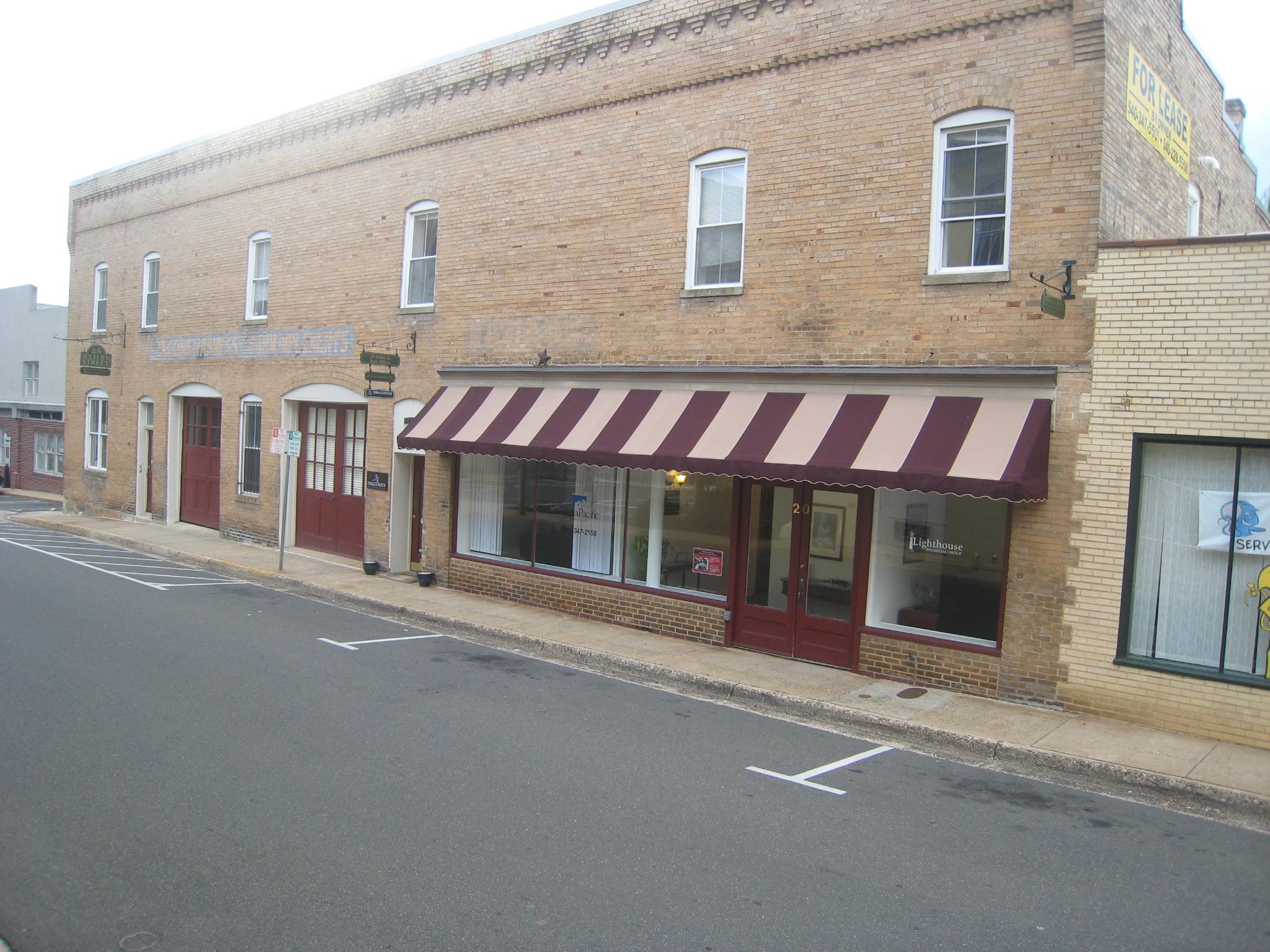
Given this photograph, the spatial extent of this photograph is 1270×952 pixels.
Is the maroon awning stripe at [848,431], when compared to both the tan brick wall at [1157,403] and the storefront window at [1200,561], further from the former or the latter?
the storefront window at [1200,561]

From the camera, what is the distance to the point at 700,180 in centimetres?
1294

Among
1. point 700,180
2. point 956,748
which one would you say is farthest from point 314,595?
point 956,748

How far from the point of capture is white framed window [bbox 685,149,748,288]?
12508mm

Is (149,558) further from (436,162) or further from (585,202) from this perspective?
(585,202)

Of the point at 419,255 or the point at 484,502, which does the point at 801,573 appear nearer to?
the point at 484,502

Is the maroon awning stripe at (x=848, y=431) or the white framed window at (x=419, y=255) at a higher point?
the white framed window at (x=419, y=255)

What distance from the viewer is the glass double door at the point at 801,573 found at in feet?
37.3

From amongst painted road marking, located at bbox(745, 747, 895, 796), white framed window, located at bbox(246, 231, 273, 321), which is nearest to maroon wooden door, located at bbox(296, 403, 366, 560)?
white framed window, located at bbox(246, 231, 273, 321)

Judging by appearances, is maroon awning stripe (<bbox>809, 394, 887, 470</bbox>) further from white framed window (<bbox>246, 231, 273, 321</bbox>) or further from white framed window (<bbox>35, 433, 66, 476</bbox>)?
white framed window (<bbox>35, 433, 66, 476</bbox>)

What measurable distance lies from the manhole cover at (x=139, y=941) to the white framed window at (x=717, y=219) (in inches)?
376

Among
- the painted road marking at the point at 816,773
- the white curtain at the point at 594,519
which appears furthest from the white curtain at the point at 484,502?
the painted road marking at the point at 816,773

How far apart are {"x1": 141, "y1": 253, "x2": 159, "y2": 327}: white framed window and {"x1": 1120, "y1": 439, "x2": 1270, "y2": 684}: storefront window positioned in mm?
22569

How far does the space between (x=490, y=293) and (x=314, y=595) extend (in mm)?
5644

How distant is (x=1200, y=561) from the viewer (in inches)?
365
